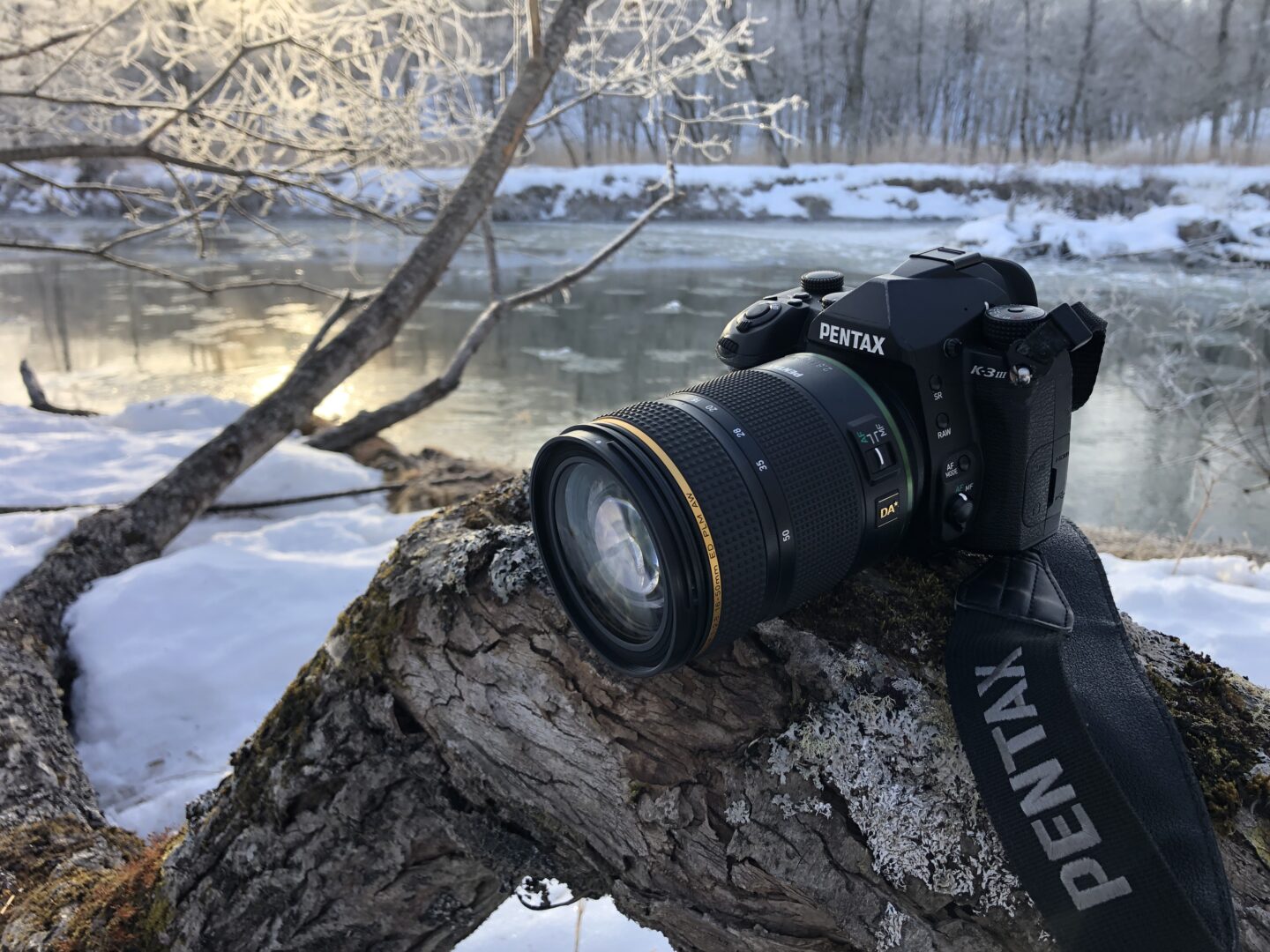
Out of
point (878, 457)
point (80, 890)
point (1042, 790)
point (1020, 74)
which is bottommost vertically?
point (80, 890)

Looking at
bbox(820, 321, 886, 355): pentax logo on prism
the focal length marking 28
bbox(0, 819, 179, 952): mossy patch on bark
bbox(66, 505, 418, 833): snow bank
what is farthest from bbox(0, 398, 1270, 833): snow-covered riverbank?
the focal length marking 28

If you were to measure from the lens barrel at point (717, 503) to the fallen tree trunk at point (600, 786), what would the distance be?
0.08m

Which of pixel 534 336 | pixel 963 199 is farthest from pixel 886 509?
pixel 963 199

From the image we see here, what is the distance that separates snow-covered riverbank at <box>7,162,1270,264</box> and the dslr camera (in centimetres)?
961

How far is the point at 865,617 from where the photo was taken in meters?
1.05

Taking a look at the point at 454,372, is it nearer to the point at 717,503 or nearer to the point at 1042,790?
the point at 717,503

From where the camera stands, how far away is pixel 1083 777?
0.85 meters

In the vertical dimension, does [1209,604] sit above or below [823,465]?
below

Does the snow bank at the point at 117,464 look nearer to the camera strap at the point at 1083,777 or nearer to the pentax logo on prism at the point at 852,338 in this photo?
the pentax logo on prism at the point at 852,338

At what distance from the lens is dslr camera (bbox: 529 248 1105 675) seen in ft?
3.00

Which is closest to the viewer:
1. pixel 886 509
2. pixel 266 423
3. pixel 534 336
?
pixel 886 509

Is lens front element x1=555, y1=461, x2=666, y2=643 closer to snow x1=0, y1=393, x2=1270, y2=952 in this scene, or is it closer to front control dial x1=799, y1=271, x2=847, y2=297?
front control dial x1=799, y1=271, x2=847, y2=297

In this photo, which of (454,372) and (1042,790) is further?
(454,372)

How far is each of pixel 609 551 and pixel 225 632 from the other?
183 cm
